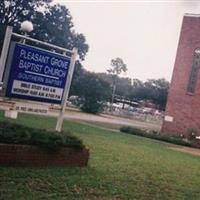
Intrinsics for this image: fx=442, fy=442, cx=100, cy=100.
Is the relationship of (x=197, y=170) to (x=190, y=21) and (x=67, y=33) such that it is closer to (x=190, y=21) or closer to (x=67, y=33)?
(x=190, y=21)

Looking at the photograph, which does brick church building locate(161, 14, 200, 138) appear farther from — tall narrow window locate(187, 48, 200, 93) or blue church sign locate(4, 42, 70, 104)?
blue church sign locate(4, 42, 70, 104)

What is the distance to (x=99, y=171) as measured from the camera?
10.5m

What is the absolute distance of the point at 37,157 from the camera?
9367 millimetres

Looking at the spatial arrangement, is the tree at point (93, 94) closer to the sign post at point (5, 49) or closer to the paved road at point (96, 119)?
the paved road at point (96, 119)

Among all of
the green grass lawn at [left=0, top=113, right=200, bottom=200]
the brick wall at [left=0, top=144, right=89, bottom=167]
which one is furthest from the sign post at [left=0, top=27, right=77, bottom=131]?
the green grass lawn at [left=0, top=113, right=200, bottom=200]

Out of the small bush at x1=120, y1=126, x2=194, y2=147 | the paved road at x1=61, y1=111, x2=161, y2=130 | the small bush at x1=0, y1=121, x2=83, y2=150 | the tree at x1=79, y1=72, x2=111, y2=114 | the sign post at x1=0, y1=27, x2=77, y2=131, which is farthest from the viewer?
the tree at x1=79, y1=72, x2=111, y2=114

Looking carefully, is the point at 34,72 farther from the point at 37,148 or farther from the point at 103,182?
the point at 103,182

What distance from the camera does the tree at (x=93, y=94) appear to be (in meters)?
51.6

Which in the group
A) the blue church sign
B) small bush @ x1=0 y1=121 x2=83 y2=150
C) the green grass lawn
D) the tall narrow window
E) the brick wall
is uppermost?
the tall narrow window

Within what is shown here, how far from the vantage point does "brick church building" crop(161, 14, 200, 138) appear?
105 ft

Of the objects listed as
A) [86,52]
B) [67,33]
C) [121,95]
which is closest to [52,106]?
[67,33]

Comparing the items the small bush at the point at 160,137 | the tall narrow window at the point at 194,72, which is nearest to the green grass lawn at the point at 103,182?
the small bush at the point at 160,137

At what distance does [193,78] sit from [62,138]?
2384cm

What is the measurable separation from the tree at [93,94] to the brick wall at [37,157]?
40.9 metres
